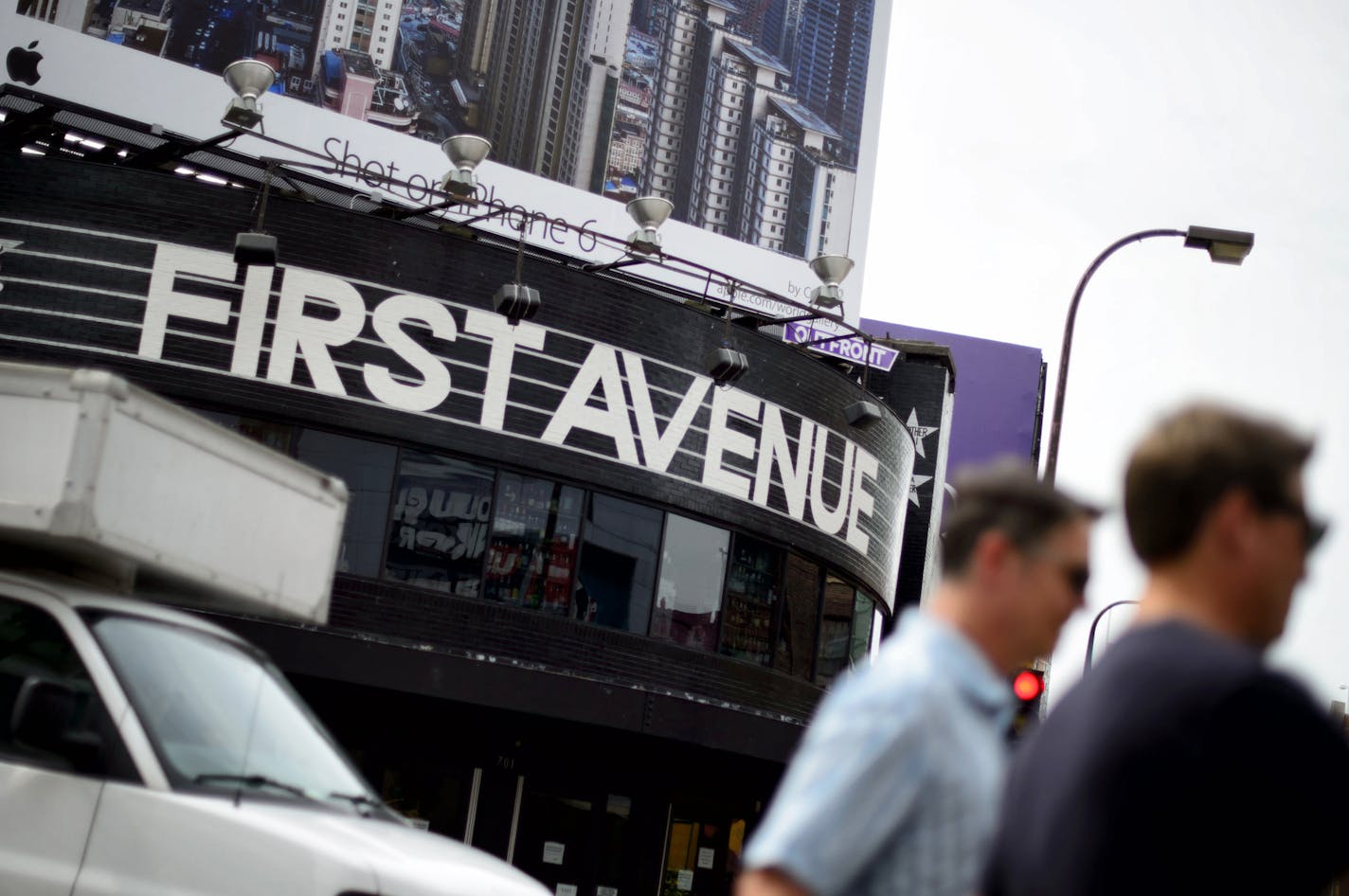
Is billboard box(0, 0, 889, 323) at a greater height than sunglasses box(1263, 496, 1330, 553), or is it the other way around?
billboard box(0, 0, 889, 323)

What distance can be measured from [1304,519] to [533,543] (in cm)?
1639

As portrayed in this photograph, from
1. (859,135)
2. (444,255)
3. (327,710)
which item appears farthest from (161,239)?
(859,135)

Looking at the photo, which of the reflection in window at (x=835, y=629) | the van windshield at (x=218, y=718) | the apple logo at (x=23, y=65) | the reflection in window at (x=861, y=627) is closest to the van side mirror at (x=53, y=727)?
the van windshield at (x=218, y=718)

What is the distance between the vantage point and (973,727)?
2781 millimetres

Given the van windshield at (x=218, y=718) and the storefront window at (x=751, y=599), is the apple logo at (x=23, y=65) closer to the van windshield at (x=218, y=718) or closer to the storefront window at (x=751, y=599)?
the storefront window at (x=751, y=599)

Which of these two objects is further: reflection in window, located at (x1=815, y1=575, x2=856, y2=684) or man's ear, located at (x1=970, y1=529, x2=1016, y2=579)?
reflection in window, located at (x1=815, y1=575, x2=856, y2=684)

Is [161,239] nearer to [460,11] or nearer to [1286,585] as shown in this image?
[460,11]

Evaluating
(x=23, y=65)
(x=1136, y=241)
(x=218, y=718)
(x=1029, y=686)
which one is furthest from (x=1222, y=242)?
(x=23, y=65)

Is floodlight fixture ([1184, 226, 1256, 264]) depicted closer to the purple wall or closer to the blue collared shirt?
the blue collared shirt

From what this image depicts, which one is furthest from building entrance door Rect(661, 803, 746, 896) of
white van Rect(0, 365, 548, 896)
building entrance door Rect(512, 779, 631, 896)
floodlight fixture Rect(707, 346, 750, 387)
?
white van Rect(0, 365, 548, 896)

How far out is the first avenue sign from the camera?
1780 cm

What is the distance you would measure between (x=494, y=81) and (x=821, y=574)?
13962 mm

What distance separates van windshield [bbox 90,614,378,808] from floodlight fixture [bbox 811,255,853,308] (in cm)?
1528

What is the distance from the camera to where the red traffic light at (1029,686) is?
11870 mm
